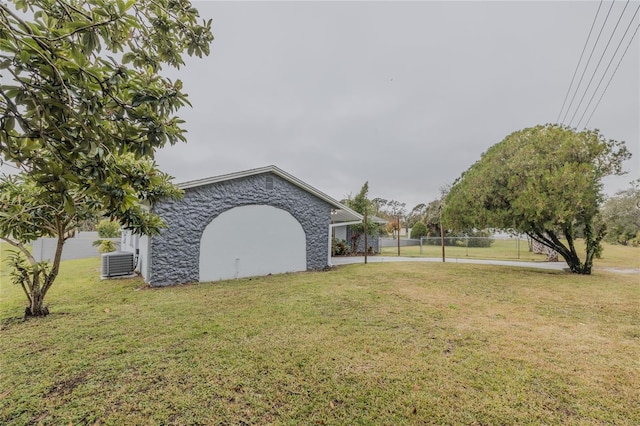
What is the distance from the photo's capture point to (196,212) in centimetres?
816

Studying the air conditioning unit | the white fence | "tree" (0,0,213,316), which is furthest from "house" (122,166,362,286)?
the white fence

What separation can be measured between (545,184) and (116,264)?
15209 millimetres

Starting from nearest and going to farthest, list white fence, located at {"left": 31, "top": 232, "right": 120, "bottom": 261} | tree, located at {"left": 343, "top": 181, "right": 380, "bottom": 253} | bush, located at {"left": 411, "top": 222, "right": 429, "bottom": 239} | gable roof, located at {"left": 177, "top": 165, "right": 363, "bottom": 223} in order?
1. gable roof, located at {"left": 177, "top": 165, "right": 363, "bottom": 223}
2. white fence, located at {"left": 31, "top": 232, "right": 120, "bottom": 261}
3. tree, located at {"left": 343, "top": 181, "right": 380, "bottom": 253}
4. bush, located at {"left": 411, "top": 222, "right": 429, "bottom": 239}

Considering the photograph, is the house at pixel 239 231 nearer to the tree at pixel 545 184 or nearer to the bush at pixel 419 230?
the tree at pixel 545 184

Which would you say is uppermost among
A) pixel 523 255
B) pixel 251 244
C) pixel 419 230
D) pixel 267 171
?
pixel 267 171

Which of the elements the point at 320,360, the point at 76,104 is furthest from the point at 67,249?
the point at 76,104

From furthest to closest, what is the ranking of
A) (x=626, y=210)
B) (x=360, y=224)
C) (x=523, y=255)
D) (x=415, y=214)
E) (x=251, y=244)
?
1. (x=415, y=214)
2. (x=626, y=210)
3. (x=523, y=255)
4. (x=360, y=224)
5. (x=251, y=244)

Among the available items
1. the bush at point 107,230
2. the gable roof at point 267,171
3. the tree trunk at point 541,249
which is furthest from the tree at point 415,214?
the bush at point 107,230

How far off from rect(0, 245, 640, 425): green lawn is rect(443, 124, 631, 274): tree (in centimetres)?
320

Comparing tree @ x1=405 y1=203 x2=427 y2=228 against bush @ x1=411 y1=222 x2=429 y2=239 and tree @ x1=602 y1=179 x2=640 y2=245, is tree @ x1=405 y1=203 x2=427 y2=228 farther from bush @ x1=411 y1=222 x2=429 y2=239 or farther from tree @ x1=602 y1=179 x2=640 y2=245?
tree @ x1=602 y1=179 x2=640 y2=245

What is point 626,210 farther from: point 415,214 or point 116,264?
point 116,264

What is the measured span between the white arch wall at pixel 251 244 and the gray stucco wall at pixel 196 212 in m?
0.22

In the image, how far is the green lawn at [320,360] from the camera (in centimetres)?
234

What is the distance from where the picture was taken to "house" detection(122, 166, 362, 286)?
7758mm
